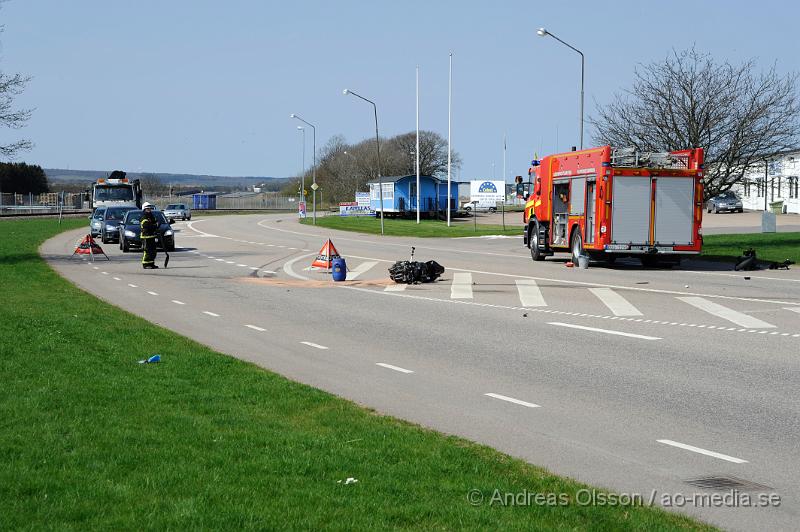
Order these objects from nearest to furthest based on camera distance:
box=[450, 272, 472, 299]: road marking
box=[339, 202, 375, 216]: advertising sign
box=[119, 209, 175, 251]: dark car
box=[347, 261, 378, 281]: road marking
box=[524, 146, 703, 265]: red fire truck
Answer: box=[450, 272, 472, 299]: road marking < box=[347, 261, 378, 281]: road marking < box=[524, 146, 703, 265]: red fire truck < box=[119, 209, 175, 251]: dark car < box=[339, 202, 375, 216]: advertising sign

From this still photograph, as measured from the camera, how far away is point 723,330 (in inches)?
583

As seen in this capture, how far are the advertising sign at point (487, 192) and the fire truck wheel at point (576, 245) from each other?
82456mm

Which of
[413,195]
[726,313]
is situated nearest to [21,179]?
[413,195]

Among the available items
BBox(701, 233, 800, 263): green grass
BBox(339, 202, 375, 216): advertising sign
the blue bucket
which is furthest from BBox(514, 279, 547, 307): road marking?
BBox(339, 202, 375, 216): advertising sign

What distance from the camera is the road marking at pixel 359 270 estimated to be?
2609cm

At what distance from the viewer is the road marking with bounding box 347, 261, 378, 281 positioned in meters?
26.1

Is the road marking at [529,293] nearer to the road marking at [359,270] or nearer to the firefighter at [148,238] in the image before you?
the road marking at [359,270]

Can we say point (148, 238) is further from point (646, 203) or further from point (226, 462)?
point (226, 462)

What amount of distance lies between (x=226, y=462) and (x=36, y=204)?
367ft

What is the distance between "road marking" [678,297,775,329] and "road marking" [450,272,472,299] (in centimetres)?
421

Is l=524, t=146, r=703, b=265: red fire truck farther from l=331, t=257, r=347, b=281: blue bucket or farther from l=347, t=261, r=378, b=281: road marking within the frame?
l=331, t=257, r=347, b=281: blue bucket

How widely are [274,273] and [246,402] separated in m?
18.7

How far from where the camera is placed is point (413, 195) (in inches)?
3346

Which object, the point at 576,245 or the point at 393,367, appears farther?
the point at 576,245
